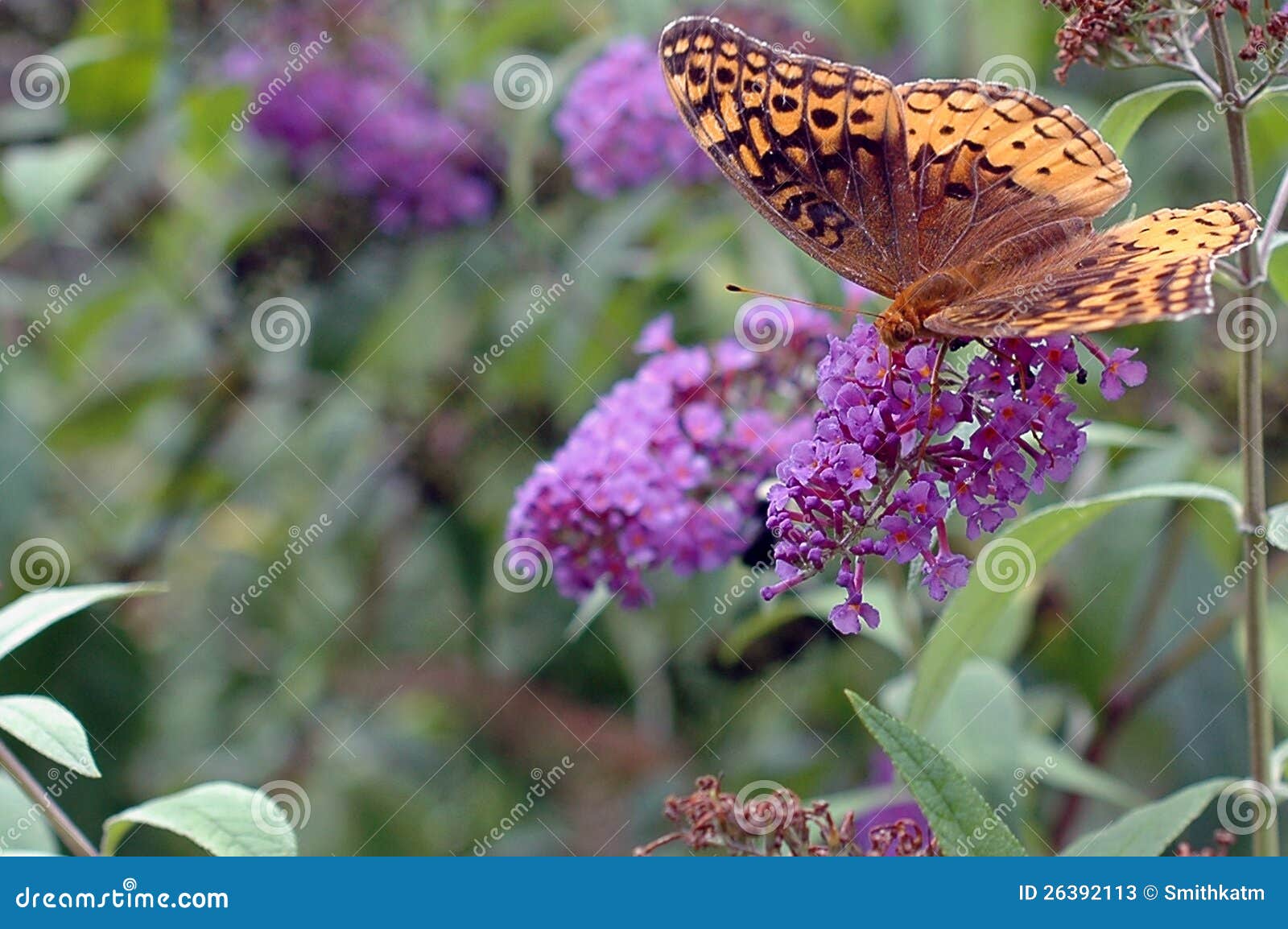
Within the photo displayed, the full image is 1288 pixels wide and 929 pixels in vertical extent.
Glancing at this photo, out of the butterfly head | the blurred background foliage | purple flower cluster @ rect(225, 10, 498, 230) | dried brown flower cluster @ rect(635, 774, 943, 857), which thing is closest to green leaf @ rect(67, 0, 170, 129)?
the blurred background foliage

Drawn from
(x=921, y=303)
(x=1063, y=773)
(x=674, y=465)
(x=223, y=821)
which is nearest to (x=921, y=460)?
(x=921, y=303)

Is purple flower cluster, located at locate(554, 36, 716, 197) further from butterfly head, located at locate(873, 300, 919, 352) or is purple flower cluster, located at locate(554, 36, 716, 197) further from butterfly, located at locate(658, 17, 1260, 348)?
butterfly head, located at locate(873, 300, 919, 352)

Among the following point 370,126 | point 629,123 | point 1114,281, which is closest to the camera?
point 1114,281

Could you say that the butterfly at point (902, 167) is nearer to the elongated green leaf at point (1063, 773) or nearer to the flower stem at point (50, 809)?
the elongated green leaf at point (1063, 773)

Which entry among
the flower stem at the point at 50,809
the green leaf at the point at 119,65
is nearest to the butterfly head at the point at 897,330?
the flower stem at the point at 50,809

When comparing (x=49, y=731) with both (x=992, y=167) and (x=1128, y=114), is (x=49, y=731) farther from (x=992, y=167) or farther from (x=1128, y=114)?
(x=1128, y=114)
